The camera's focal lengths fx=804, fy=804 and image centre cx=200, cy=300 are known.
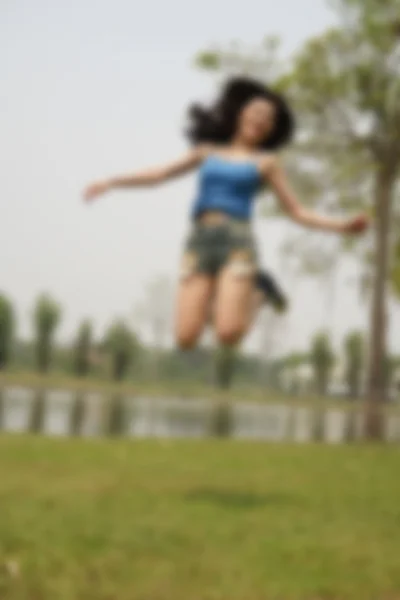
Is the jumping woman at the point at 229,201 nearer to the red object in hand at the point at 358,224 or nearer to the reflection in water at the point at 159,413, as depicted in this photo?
the red object in hand at the point at 358,224

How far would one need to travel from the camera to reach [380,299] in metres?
1.32

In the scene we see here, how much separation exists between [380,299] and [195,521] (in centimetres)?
226

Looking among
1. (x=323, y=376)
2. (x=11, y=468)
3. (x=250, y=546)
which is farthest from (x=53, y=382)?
(x=11, y=468)

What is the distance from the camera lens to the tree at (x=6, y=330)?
1.10m

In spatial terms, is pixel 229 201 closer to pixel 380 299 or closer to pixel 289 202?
pixel 289 202

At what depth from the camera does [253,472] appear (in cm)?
464

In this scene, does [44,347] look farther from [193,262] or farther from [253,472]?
[253,472]

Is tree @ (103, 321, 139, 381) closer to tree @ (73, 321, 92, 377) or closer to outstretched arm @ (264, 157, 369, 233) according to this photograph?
tree @ (73, 321, 92, 377)

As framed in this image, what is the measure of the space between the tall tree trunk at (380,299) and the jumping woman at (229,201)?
26cm

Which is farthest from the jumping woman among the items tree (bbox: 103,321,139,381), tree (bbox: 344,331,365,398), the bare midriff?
tree (bbox: 344,331,365,398)

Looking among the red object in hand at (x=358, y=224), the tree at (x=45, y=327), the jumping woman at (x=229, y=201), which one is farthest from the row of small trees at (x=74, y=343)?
the red object in hand at (x=358, y=224)

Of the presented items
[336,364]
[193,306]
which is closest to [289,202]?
[193,306]

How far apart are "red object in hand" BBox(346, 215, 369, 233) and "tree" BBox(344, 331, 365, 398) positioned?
47cm

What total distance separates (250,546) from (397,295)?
1814mm
